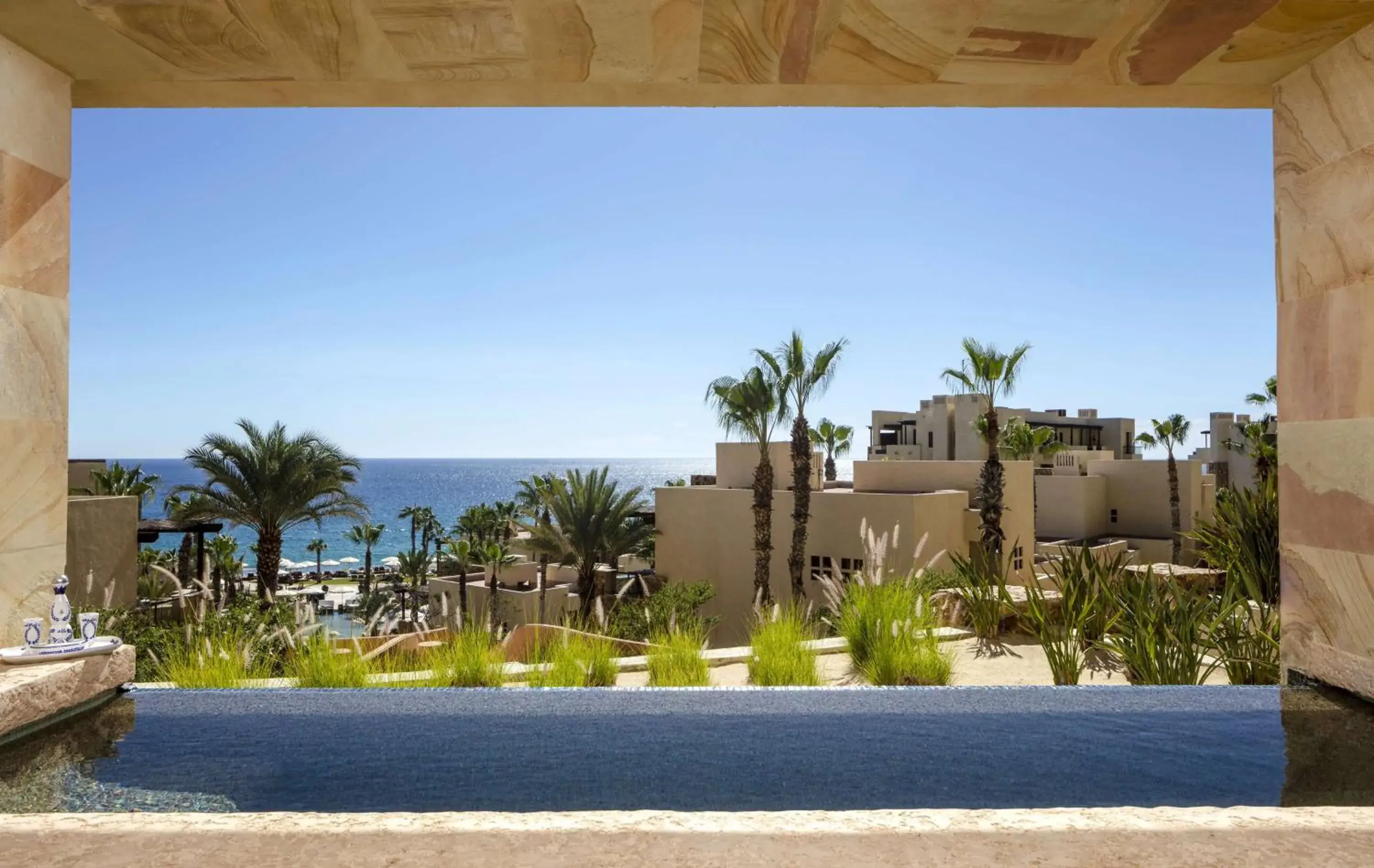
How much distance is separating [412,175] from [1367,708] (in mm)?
32793

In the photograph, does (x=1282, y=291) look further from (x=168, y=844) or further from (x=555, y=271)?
(x=555, y=271)

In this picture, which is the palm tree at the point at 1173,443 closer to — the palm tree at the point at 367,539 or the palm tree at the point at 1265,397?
the palm tree at the point at 1265,397

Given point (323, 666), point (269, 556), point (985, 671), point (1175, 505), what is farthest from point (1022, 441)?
point (323, 666)

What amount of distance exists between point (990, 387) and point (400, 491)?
4615 inches

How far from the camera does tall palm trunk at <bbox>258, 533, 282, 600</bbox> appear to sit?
15.3 metres

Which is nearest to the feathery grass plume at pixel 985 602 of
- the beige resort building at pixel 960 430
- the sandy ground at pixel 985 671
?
the sandy ground at pixel 985 671

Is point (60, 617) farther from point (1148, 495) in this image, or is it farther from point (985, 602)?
point (1148, 495)

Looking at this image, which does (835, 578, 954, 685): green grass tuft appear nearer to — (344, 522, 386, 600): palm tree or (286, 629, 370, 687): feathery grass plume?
(286, 629, 370, 687): feathery grass plume

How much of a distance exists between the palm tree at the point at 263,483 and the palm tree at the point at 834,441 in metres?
23.4

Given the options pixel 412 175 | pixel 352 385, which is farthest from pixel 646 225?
pixel 352 385

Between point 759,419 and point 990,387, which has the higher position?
point 990,387

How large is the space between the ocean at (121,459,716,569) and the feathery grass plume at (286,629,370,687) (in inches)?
1067

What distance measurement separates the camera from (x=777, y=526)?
64.1 ft

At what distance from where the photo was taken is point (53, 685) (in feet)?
10.6
